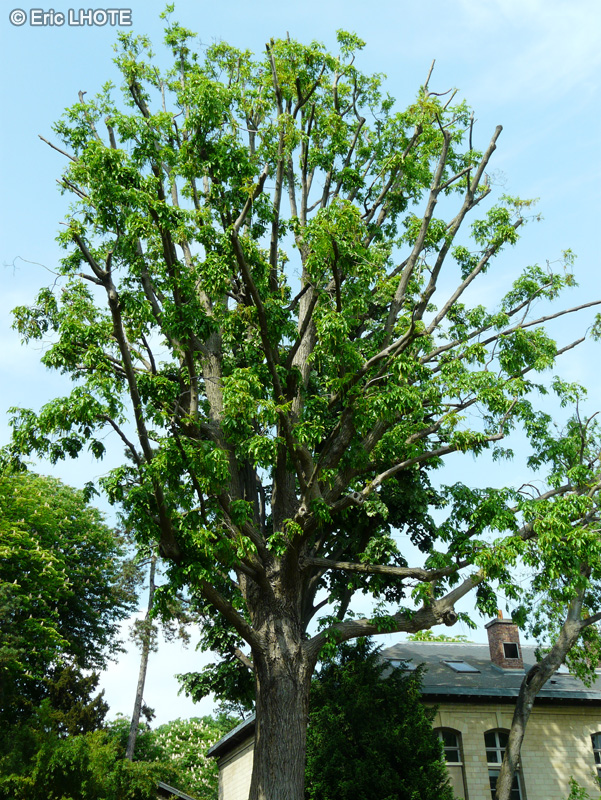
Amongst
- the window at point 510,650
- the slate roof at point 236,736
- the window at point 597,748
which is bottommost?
the window at point 597,748

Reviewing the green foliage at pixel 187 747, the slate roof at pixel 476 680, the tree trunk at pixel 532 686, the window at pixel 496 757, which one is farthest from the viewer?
the green foliage at pixel 187 747

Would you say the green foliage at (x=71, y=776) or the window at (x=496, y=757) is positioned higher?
the window at (x=496, y=757)

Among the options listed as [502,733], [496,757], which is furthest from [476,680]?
[496,757]

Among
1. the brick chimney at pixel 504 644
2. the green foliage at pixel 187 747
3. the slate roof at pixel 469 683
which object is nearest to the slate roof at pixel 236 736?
the slate roof at pixel 469 683

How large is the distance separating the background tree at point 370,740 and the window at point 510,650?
6.68 m

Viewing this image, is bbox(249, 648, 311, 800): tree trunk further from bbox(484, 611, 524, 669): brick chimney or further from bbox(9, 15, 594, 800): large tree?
bbox(484, 611, 524, 669): brick chimney

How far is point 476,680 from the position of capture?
22.2m

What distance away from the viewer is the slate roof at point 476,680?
68.8 ft

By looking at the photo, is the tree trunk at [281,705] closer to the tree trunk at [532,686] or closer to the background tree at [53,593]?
the tree trunk at [532,686]

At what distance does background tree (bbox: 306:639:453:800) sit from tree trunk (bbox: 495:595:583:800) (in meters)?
2.70

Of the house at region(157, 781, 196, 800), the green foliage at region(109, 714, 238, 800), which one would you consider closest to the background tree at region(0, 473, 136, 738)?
the house at region(157, 781, 196, 800)

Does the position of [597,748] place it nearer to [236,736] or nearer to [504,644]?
[504,644]

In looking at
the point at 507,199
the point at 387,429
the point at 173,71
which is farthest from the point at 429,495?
the point at 173,71

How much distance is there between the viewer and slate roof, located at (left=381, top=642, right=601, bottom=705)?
21.0 metres
